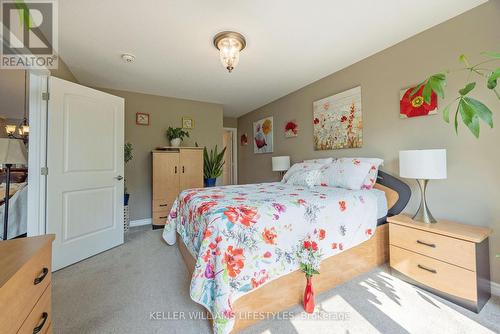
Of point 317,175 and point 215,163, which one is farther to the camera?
point 215,163

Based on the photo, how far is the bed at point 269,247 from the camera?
123cm

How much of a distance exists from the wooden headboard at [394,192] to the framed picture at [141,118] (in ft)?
12.4

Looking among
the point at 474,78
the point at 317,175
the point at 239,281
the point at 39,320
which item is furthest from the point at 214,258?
the point at 474,78

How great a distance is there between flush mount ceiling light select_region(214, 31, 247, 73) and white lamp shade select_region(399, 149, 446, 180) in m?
1.82

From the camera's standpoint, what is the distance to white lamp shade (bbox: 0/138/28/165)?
1.72 metres

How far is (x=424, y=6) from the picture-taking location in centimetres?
173

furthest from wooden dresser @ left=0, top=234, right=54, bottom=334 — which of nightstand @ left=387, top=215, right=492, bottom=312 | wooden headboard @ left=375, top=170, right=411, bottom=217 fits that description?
wooden headboard @ left=375, top=170, right=411, bottom=217

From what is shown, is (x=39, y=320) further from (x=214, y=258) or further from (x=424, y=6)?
(x=424, y=6)

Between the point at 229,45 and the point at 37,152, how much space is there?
210cm

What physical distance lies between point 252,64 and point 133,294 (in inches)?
108

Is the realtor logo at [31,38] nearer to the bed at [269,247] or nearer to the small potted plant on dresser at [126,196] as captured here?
the small potted plant on dresser at [126,196]

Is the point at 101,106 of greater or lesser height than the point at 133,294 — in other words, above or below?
above

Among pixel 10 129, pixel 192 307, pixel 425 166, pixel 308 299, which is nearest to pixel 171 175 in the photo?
pixel 10 129

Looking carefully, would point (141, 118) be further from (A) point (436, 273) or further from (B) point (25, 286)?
(A) point (436, 273)
